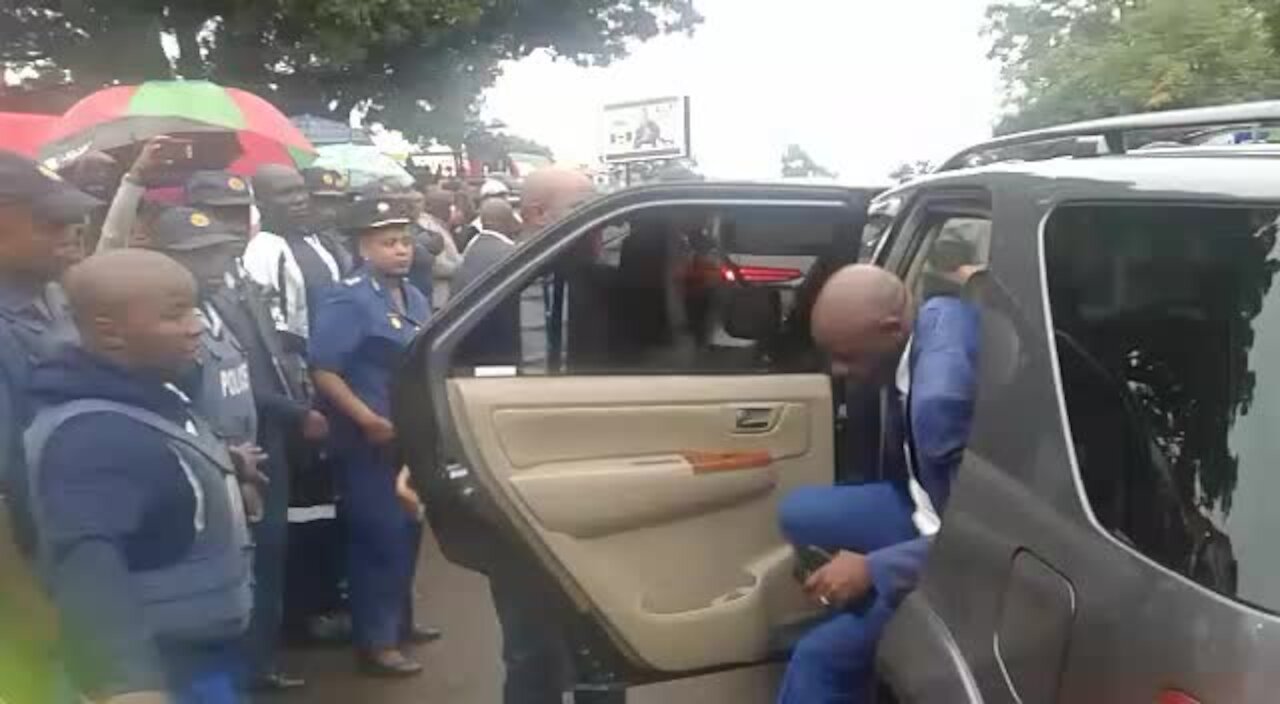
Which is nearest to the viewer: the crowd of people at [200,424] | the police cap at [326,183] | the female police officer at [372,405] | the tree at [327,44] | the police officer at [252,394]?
the crowd of people at [200,424]

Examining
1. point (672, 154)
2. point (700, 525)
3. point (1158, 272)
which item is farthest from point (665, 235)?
point (672, 154)

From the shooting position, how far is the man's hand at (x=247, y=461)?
4.23 m

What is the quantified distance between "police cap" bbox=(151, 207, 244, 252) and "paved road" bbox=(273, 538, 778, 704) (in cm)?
167

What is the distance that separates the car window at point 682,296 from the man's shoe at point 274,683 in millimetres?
2172

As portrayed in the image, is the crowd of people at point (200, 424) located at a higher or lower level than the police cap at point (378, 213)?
lower

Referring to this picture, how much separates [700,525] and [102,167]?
3.52m

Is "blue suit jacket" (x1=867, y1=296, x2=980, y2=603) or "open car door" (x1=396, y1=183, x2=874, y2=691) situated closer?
"blue suit jacket" (x1=867, y1=296, x2=980, y2=603)

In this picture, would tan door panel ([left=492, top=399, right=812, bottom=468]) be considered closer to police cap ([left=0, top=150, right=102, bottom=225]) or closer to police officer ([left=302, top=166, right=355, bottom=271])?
police cap ([left=0, top=150, right=102, bottom=225])

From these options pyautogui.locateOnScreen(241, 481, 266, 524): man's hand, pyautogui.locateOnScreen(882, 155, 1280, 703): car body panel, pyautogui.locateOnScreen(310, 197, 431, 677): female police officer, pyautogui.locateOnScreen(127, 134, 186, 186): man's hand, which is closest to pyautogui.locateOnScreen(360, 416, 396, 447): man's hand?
pyautogui.locateOnScreen(310, 197, 431, 677): female police officer

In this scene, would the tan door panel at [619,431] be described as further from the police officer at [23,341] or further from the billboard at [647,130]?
the billboard at [647,130]

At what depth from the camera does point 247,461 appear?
4.27m

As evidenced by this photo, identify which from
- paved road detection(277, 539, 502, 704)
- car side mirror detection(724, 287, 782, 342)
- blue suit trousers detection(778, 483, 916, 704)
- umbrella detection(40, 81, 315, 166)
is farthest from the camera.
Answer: umbrella detection(40, 81, 315, 166)

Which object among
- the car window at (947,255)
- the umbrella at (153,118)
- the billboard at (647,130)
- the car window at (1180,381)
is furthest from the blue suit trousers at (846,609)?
the billboard at (647,130)

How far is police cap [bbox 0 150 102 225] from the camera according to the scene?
3672 mm
